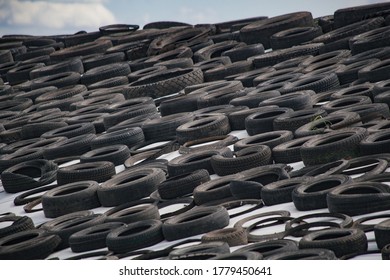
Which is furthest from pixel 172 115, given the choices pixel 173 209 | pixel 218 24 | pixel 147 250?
pixel 218 24

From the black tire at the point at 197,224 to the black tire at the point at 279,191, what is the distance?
0.54 meters

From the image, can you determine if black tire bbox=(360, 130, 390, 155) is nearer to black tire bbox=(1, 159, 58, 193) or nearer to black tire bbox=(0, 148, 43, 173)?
black tire bbox=(1, 159, 58, 193)

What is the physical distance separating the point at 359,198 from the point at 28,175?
22.1ft

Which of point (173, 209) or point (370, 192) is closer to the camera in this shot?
point (370, 192)

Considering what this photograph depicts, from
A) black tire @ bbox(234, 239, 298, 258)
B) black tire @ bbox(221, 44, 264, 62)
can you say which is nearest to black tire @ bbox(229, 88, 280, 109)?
black tire @ bbox(221, 44, 264, 62)

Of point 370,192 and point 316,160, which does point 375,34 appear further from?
point 370,192

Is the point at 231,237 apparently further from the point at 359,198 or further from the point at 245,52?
the point at 245,52

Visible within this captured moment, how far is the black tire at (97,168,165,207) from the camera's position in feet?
42.0

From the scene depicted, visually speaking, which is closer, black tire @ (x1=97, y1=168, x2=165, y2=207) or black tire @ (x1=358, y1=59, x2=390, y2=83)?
black tire @ (x1=97, y1=168, x2=165, y2=207)

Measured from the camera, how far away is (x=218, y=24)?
87.8 ft

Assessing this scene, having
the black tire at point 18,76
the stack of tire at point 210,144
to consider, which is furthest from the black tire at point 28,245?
the black tire at point 18,76

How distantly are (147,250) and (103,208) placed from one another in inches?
104

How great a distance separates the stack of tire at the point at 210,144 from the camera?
33.6 ft

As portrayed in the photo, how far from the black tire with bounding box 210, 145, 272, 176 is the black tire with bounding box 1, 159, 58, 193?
9.90 ft
